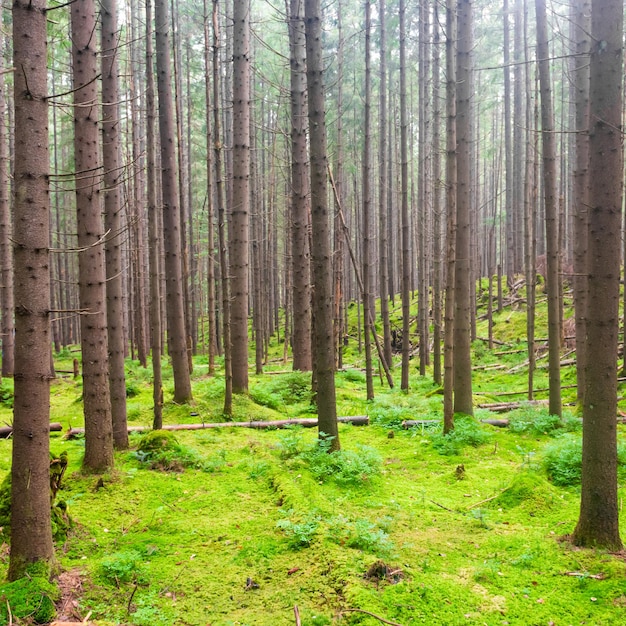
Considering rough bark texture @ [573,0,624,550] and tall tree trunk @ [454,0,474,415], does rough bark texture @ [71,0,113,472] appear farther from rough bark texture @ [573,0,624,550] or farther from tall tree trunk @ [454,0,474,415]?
tall tree trunk @ [454,0,474,415]

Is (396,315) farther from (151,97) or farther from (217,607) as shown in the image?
(217,607)

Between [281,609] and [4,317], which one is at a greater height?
[4,317]

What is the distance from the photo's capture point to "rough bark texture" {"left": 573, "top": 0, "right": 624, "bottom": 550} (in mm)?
4137

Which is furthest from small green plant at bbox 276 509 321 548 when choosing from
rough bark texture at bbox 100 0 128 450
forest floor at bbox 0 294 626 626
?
rough bark texture at bbox 100 0 128 450

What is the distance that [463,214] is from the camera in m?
8.94

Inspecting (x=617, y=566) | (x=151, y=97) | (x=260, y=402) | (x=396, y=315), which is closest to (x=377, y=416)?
(x=260, y=402)

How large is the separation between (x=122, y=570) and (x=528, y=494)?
4273mm

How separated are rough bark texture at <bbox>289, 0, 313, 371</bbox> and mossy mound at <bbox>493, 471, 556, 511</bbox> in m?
6.67

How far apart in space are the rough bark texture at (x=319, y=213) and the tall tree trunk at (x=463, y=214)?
3.11m

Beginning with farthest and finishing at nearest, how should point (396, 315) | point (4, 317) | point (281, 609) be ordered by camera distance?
1. point (396, 315)
2. point (4, 317)
3. point (281, 609)

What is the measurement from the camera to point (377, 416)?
10117 millimetres

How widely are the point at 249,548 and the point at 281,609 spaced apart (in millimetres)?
1008

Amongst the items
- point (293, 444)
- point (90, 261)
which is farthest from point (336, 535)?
point (90, 261)

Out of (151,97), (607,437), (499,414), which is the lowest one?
(499,414)
